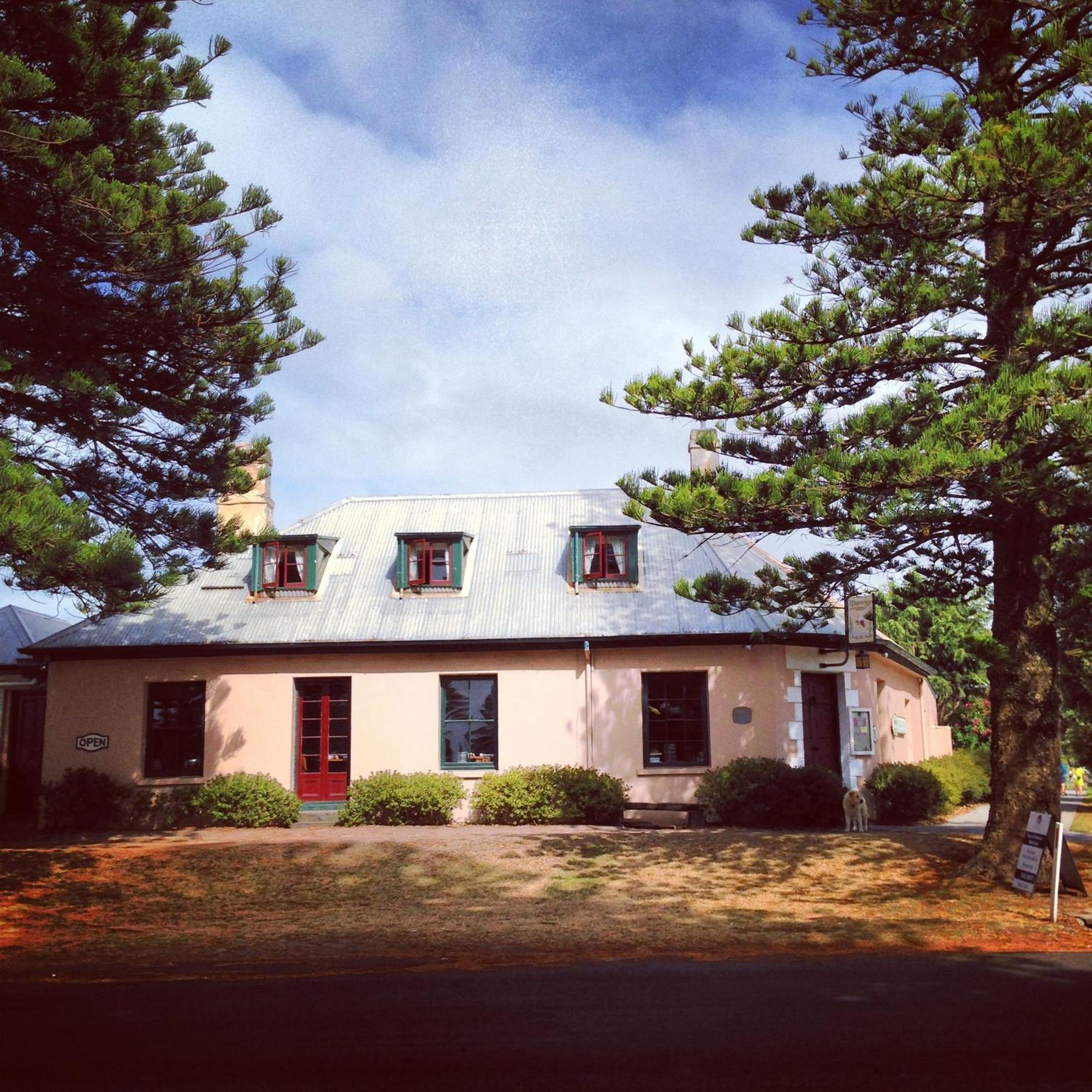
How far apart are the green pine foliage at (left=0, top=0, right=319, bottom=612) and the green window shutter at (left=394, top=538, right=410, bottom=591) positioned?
530cm

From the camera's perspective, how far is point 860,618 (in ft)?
53.7

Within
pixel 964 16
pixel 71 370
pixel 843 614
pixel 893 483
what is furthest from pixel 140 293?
pixel 843 614

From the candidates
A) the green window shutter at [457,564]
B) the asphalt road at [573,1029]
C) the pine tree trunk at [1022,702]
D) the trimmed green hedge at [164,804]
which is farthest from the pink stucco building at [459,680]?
the asphalt road at [573,1029]

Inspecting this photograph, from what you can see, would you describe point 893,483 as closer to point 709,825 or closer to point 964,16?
point 964,16

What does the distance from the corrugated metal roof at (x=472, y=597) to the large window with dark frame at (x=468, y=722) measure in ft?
3.14

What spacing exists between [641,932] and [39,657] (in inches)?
523

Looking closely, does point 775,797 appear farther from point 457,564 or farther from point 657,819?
point 457,564

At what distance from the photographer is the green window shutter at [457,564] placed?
19.0 meters

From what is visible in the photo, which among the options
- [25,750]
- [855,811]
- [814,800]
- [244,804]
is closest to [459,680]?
[244,804]

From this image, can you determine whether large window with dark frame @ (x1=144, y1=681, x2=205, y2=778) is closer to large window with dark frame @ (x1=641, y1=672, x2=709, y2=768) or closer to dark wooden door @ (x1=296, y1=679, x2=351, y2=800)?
dark wooden door @ (x1=296, y1=679, x2=351, y2=800)

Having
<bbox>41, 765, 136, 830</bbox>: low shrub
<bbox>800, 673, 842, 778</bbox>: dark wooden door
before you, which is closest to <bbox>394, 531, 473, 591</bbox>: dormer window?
<bbox>41, 765, 136, 830</bbox>: low shrub

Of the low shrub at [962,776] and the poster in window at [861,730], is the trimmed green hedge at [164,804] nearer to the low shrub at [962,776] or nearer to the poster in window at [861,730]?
the poster in window at [861,730]

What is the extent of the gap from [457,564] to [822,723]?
7.33 meters

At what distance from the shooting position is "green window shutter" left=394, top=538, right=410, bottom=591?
19.0 meters
